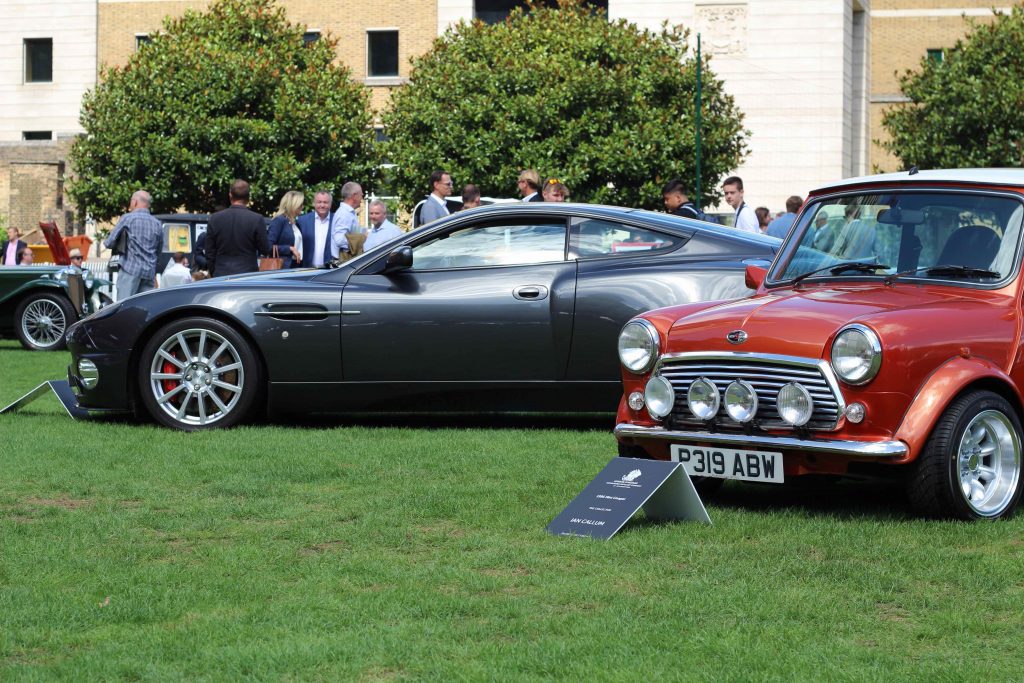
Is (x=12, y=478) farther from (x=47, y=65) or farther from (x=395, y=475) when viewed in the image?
(x=47, y=65)

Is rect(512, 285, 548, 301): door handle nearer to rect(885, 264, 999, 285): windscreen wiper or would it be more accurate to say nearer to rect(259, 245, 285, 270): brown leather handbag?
rect(885, 264, 999, 285): windscreen wiper

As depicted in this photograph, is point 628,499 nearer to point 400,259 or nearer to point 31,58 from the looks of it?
point 400,259

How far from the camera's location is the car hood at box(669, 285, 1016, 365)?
6195 mm

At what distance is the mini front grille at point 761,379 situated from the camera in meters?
6.18

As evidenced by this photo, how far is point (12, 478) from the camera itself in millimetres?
7512

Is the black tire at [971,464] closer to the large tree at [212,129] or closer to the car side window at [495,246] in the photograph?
the car side window at [495,246]

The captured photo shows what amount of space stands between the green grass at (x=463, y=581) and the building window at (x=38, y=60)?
50.7m

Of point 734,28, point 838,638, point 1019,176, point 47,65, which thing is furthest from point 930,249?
point 47,65

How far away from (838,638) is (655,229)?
5.26m

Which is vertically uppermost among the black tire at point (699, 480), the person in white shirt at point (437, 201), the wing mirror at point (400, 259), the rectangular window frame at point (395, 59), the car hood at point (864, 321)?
the rectangular window frame at point (395, 59)

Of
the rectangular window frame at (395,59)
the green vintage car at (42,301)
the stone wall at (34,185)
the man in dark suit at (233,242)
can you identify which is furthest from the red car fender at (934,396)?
the rectangular window frame at (395,59)

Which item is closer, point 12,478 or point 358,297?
point 12,478

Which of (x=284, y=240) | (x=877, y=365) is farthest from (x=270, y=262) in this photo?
(x=877, y=365)

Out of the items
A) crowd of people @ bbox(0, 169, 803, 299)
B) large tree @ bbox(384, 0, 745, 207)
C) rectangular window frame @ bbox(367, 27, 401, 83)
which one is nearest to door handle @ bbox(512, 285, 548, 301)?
crowd of people @ bbox(0, 169, 803, 299)
